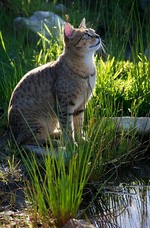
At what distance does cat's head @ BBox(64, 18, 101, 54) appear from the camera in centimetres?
546

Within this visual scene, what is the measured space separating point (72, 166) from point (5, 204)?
0.66m

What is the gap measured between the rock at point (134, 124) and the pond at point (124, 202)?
1.10 ft

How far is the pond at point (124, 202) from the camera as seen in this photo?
442cm

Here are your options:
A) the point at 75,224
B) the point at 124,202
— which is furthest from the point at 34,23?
the point at 75,224

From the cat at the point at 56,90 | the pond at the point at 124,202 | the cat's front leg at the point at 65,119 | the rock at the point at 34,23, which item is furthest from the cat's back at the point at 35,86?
the rock at the point at 34,23

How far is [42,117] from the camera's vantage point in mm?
5586

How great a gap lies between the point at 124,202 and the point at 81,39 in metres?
1.49

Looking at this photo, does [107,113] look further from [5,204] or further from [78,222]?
[78,222]

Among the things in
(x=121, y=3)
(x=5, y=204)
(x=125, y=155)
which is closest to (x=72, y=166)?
(x=5, y=204)

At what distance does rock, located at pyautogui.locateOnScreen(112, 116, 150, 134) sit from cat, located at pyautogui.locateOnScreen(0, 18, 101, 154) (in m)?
0.32

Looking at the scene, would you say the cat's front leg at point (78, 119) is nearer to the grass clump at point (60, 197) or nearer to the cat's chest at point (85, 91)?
the cat's chest at point (85, 91)

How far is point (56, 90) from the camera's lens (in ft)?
17.9

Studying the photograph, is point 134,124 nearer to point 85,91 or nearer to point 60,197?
point 85,91

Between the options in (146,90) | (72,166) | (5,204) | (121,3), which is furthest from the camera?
(121,3)
